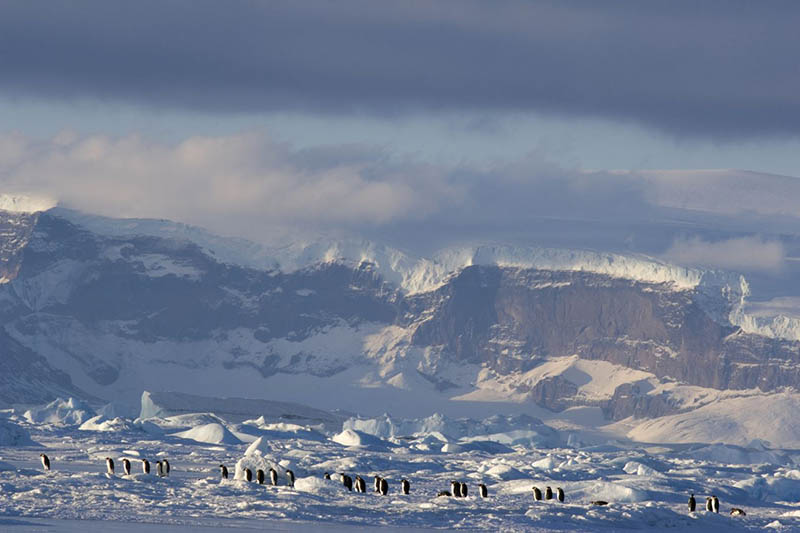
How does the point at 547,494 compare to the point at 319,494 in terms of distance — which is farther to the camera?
the point at 547,494

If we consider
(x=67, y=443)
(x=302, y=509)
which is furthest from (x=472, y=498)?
(x=67, y=443)

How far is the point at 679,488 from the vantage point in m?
121

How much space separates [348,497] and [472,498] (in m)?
8.74

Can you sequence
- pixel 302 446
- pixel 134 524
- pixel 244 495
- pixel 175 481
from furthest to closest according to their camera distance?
1. pixel 302 446
2. pixel 175 481
3. pixel 244 495
4. pixel 134 524

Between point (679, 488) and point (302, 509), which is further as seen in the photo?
point (679, 488)

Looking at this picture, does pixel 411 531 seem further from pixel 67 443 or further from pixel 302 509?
pixel 67 443

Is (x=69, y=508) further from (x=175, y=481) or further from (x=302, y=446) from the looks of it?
(x=302, y=446)

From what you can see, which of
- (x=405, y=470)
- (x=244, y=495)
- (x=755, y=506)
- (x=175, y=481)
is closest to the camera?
(x=244, y=495)

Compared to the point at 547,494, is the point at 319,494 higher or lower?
higher

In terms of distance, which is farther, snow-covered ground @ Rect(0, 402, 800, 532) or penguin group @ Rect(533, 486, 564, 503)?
penguin group @ Rect(533, 486, 564, 503)

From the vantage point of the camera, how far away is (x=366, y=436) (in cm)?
18488

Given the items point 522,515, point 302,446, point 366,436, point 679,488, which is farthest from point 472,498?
point 366,436

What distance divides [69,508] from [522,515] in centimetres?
2465

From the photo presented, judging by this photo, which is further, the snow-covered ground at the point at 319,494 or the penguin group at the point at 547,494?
the penguin group at the point at 547,494
